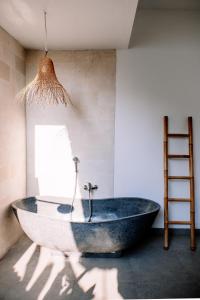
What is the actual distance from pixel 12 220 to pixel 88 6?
248 cm

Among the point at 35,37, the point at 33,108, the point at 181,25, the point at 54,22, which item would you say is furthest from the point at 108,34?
the point at 33,108

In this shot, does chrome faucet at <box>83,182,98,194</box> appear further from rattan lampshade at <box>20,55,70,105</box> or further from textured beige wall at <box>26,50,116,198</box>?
rattan lampshade at <box>20,55,70,105</box>

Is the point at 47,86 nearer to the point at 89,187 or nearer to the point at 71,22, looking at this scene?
the point at 71,22

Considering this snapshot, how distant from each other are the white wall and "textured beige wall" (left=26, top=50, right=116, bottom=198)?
15cm

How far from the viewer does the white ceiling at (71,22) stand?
2492 mm

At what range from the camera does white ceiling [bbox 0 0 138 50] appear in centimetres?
249

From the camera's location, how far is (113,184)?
3.72 meters

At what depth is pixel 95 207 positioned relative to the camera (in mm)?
3600

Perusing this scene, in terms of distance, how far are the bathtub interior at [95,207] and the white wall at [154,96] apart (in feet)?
0.63

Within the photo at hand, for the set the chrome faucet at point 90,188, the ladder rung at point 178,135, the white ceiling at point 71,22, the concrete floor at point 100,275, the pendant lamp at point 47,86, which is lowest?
the concrete floor at point 100,275

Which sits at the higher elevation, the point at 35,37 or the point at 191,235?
the point at 35,37

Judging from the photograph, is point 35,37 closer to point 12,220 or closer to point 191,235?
point 12,220

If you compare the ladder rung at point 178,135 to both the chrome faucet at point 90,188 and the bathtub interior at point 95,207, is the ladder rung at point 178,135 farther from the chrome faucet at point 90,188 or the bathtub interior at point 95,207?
the chrome faucet at point 90,188

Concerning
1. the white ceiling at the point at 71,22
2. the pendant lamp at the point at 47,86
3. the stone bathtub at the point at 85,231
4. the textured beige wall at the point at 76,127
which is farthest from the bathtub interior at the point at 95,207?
the white ceiling at the point at 71,22
